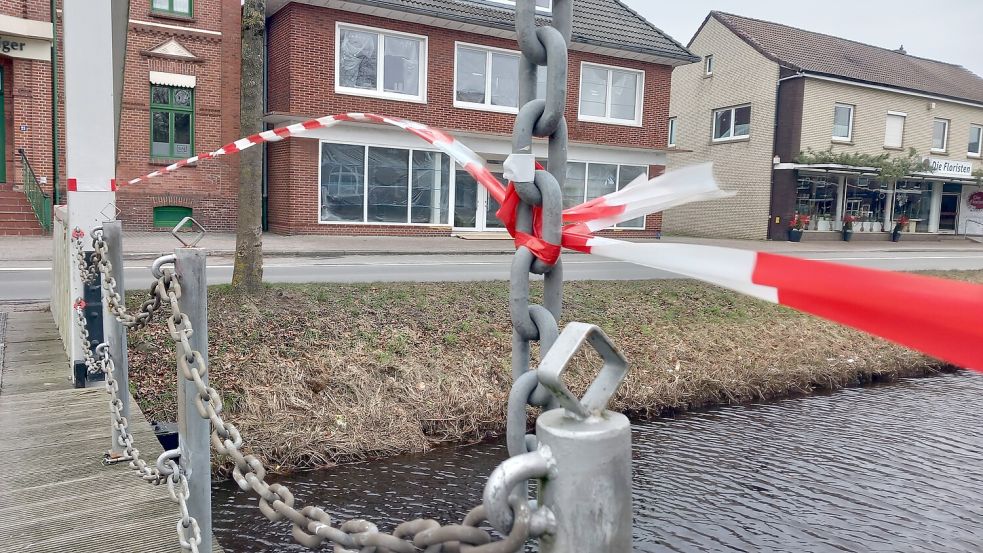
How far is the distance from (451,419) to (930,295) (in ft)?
18.9

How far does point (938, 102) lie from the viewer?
33.7 metres

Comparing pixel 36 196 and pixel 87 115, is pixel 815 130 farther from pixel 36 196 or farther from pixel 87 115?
pixel 87 115

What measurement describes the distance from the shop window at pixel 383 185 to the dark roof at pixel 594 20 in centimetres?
412

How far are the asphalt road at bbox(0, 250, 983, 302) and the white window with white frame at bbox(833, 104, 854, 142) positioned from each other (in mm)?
14694

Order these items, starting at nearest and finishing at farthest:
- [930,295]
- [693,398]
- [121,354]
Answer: [930,295]
[121,354]
[693,398]

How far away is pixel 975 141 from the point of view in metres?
36.1

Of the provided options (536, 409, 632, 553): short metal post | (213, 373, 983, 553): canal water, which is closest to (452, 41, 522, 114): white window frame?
(213, 373, 983, 553): canal water

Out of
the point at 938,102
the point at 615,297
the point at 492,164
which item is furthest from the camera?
the point at 938,102

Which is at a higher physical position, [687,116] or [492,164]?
[687,116]

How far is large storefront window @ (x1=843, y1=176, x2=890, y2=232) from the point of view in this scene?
32719 millimetres

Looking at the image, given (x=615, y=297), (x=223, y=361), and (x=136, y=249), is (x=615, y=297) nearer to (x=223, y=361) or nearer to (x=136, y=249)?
(x=223, y=361)

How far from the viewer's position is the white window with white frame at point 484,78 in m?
22.7

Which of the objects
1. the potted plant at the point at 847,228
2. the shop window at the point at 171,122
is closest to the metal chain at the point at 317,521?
the shop window at the point at 171,122

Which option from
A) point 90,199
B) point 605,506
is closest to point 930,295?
point 605,506
